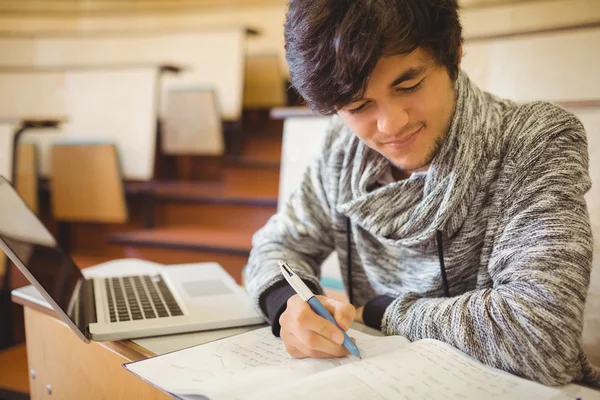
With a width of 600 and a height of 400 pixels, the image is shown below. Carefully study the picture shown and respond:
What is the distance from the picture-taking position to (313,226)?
983 mm

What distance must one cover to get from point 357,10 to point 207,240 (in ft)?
5.94

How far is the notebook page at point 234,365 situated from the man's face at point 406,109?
277mm

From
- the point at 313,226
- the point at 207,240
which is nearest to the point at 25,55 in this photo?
the point at 207,240

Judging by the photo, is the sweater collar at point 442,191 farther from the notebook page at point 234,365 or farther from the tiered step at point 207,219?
the tiered step at point 207,219

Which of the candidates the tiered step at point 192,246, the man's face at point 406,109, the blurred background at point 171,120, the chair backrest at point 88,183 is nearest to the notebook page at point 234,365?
the man's face at point 406,109

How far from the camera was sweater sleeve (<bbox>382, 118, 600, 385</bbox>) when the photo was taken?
58cm

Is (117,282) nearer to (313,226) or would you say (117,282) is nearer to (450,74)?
(313,226)

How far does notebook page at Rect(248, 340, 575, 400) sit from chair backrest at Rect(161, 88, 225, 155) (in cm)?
225

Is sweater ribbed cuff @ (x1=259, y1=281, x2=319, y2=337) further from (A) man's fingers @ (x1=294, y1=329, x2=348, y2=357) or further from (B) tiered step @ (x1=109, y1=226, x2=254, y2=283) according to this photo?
(B) tiered step @ (x1=109, y1=226, x2=254, y2=283)

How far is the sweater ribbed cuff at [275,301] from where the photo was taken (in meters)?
0.73

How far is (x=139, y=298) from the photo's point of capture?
874mm

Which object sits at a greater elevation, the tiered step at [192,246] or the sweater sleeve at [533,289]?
the sweater sleeve at [533,289]

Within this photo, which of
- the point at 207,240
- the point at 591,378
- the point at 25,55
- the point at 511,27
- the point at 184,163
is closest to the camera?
the point at 591,378

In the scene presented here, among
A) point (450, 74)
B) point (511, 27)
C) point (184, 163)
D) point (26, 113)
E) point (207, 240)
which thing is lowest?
point (207, 240)
